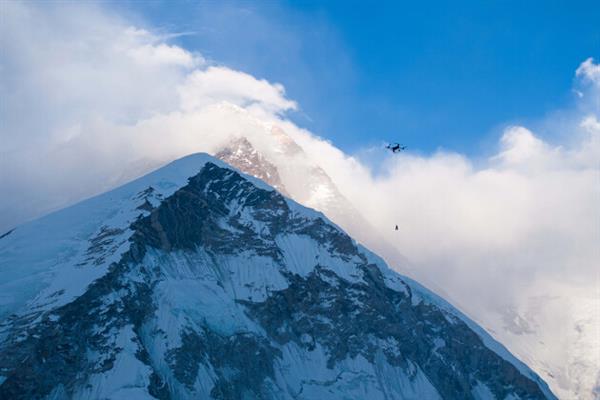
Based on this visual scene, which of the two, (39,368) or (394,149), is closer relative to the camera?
(394,149)

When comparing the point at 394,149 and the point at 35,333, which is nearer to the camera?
the point at 394,149

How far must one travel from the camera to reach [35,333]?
19875 centimetres

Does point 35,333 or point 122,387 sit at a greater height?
point 35,333

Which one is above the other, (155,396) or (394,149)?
(394,149)

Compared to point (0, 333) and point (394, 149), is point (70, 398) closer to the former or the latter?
point (0, 333)

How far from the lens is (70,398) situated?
19200 centimetres

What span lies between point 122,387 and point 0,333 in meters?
31.1

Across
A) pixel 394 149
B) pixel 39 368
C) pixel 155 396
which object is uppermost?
pixel 394 149

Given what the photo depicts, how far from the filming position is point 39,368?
193 metres

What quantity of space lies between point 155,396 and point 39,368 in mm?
26011

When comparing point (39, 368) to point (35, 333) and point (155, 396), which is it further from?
point (155, 396)

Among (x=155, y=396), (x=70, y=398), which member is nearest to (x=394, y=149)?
(x=155, y=396)

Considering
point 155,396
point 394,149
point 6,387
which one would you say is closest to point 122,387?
point 155,396

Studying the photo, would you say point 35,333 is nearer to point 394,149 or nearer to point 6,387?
point 6,387
